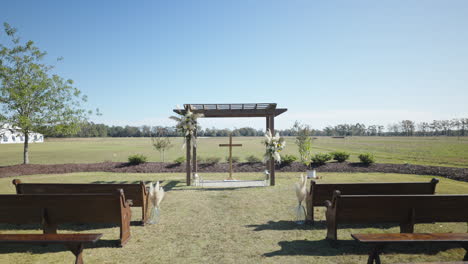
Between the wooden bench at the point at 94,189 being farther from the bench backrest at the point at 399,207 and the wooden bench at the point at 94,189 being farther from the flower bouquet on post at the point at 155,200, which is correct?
the bench backrest at the point at 399,207

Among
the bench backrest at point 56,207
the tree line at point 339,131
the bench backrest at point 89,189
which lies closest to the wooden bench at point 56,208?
the bench backrest at point 56,207

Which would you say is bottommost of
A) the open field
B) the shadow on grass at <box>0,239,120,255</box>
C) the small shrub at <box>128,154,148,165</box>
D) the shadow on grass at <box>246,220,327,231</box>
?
the shadow on grass at <box>246,220,327,231</box>

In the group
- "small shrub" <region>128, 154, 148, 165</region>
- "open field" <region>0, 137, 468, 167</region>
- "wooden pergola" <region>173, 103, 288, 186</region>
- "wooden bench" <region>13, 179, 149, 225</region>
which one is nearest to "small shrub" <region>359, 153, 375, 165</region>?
"open field" <region>0, 137, 468, 167</region>

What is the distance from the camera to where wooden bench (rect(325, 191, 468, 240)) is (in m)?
4.64

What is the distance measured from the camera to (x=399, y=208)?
4.67 meters

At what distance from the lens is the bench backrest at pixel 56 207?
4.69m

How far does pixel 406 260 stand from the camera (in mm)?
4246

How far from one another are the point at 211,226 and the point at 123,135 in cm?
13776

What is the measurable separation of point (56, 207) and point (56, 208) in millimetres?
21

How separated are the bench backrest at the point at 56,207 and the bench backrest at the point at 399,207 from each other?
14.0 ft

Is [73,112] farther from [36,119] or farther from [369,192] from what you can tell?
[369,192]

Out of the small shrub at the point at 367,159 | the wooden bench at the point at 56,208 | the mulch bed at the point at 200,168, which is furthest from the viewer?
the small shrub at the point at 367,159

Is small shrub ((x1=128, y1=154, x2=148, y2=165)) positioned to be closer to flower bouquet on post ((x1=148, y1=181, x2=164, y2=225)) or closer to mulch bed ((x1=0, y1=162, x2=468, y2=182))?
mulch bed ((x1=0, y1=162, x2=468, y2=182))

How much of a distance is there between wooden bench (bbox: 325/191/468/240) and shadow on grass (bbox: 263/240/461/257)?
0.48 m
